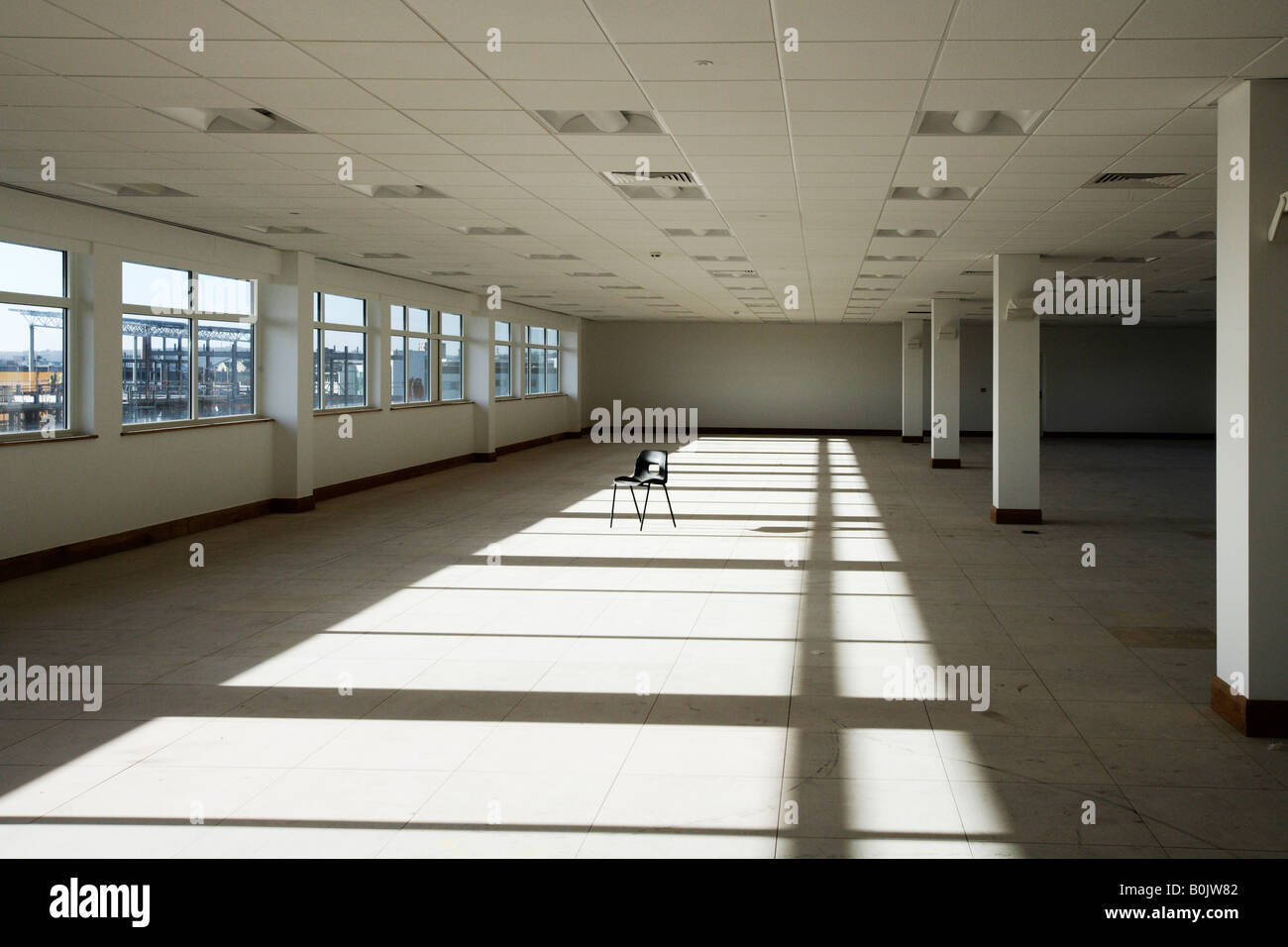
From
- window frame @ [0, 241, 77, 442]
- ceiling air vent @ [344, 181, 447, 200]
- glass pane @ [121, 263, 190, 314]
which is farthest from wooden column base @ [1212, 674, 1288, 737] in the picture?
glass pane @ [121, 263, 190, 314]

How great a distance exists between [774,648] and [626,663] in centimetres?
96

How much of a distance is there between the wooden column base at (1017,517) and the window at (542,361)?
1402 cm

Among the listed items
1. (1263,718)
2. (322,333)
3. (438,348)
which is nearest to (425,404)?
(438,348)

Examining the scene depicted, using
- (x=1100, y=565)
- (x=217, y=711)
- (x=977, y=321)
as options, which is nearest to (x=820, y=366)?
(x=977, y=321)

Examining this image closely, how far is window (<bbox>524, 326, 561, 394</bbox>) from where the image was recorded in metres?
25.4

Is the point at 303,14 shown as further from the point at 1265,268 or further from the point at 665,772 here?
the point at 1265,268

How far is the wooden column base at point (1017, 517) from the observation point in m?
12.8

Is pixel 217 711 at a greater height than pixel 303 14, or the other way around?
pixel 303 14

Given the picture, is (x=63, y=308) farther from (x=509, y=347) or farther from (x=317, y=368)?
(x=509, y=347)

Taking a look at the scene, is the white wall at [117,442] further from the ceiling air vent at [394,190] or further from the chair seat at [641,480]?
the chair seat at [641,480]

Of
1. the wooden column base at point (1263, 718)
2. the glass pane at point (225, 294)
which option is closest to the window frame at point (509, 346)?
the glass pane at point (225, 294)

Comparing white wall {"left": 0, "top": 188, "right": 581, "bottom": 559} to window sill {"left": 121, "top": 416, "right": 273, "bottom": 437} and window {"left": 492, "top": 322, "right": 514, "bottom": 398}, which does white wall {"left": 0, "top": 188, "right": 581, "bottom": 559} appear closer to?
window sill {"left": 121, "top": 416, "right": 273, "bottom": 437}

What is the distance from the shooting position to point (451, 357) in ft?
65.6
